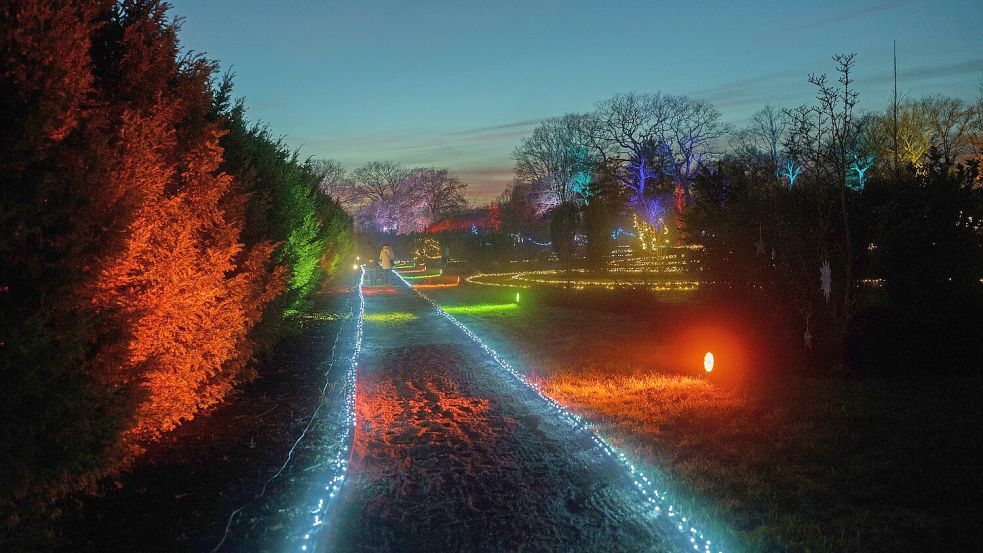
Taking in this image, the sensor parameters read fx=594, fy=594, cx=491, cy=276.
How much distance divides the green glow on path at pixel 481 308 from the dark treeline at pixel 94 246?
406 inches

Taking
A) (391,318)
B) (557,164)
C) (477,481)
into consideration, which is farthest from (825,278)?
(557,164)

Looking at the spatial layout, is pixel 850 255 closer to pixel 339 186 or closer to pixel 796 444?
pixel 796 444

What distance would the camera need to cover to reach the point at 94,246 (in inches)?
136

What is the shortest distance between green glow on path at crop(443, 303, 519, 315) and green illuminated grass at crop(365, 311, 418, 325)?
1.24m

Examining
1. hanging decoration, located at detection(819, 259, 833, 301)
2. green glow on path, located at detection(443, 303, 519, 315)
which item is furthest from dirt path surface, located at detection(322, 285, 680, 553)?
green glow on path, located at detection(443, 303, 519, 315)

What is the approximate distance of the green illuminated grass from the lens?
14.2 meters

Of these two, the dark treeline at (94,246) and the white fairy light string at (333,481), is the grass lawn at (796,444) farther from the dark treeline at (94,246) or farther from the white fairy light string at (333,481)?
the dark treeline at (94,246)

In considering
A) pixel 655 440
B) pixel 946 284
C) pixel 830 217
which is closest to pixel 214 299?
pixel 655 440

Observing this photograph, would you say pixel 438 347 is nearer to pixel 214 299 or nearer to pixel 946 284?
pixel 214 299

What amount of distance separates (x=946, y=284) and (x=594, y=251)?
1812 cm

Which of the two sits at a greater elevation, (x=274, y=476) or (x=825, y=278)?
(x=825, y=278)

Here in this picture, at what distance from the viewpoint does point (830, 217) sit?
8078mm

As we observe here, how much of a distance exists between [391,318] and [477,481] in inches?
422

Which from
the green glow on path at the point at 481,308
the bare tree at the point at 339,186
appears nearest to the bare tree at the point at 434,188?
the bare tree at the point at 339,186
